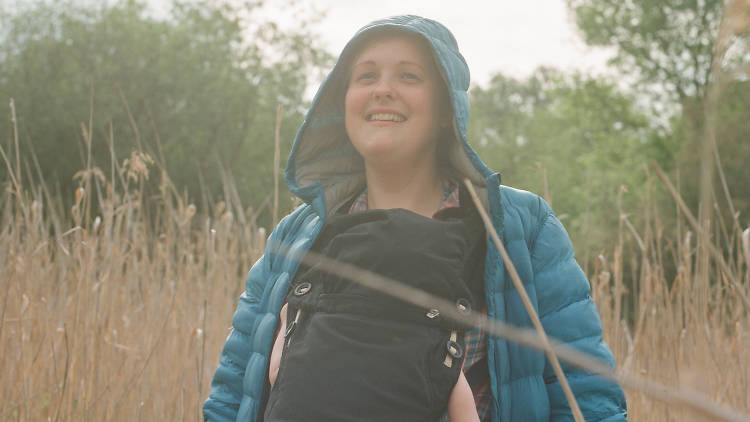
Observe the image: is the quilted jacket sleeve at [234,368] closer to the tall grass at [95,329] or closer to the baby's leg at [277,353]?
the tall grass at [95,329]

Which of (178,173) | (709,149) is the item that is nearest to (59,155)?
(178,173)

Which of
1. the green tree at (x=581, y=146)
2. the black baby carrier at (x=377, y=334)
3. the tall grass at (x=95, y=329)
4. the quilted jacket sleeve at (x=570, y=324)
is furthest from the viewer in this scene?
the green tree at (x=581, y=146)

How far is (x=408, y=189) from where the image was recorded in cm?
187

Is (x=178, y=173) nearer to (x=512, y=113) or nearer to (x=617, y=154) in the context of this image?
(x=617, y=154)

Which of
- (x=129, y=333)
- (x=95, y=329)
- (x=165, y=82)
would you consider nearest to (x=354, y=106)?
(x=95, y=329)

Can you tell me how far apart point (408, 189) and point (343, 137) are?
38 cm

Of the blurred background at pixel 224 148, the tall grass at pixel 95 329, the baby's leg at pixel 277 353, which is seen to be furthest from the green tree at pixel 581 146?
the baby's leg at pixel 277 353

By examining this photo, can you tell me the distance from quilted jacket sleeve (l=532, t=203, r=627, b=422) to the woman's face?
16.9 inches

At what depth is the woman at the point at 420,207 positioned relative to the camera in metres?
1.53

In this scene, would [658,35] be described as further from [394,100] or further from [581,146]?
[394,100]

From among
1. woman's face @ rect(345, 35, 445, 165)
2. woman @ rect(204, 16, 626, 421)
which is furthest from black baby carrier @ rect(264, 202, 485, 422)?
woman's face @ rect(345, 35, 445, 165)

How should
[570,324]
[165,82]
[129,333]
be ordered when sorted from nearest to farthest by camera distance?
1. [570,324]
2. [129,333]
3. [165,82]

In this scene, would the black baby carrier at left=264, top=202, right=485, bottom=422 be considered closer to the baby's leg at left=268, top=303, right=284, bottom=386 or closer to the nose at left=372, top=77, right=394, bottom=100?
the baby's leg at left=268, top=303, right=284, bottom=386

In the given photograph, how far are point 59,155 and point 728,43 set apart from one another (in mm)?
16138
